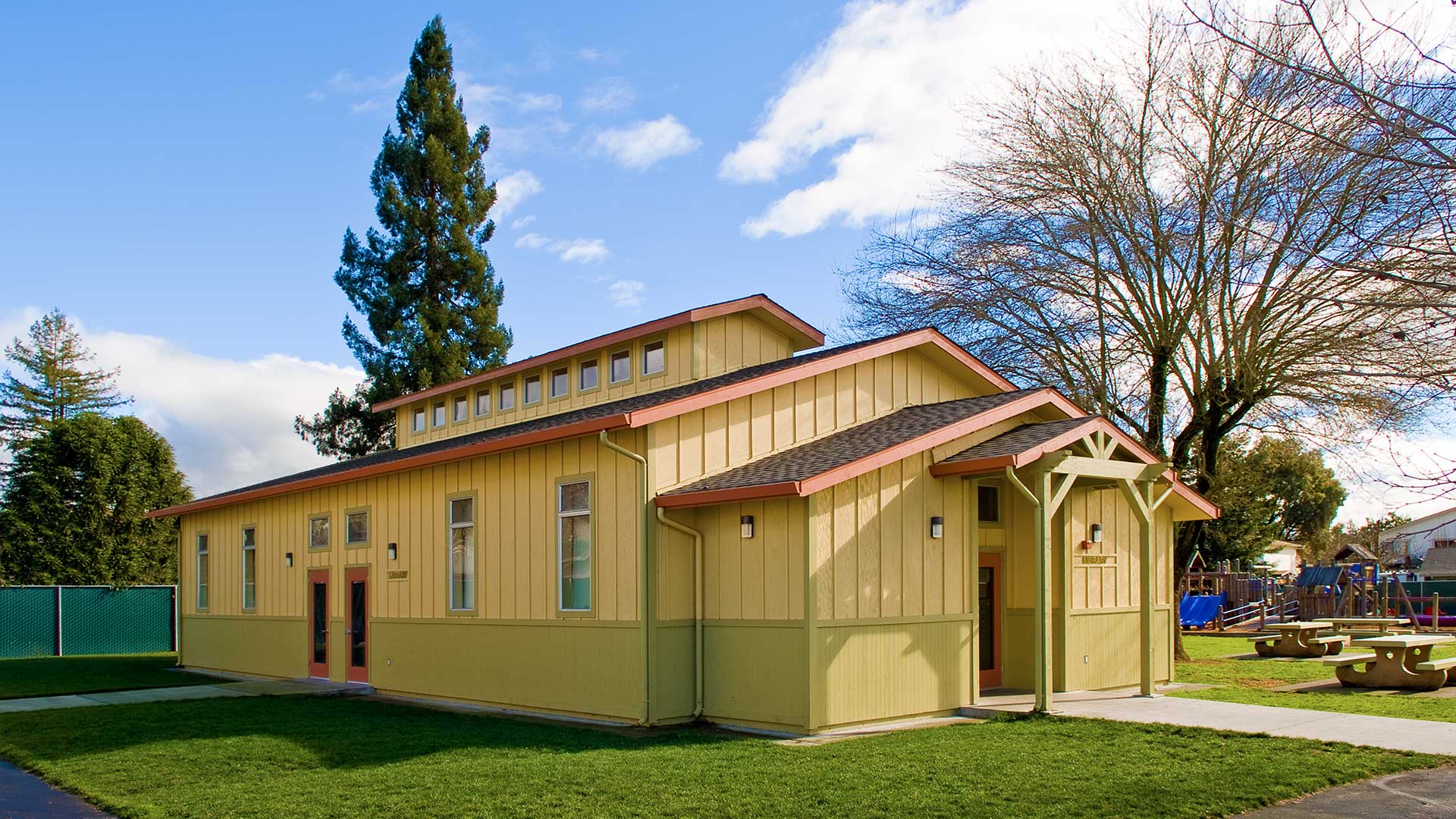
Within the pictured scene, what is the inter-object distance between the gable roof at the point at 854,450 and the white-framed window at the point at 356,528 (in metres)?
7.18

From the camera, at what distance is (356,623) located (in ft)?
59.4

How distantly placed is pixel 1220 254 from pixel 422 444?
45.6ft

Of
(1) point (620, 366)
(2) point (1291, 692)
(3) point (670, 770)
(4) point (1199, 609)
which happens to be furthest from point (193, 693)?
(4) point (1199, 609)

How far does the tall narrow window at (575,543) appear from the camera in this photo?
13.4 m

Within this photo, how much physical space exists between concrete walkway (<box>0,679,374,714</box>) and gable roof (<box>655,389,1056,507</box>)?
24.5ft

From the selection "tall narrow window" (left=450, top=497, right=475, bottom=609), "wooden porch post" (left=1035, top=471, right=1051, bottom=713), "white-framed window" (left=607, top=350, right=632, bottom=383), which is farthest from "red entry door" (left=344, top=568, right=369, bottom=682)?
"wooden porch post" (left=1035, top=471, right=1051, bottom=713)

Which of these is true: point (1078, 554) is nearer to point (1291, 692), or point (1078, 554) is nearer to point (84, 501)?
point (1291, 692)

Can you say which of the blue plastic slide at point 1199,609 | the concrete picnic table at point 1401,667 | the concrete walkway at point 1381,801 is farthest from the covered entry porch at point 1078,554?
the blue plastic slide at point 1199,609

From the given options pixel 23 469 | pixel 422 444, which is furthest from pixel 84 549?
pixel 422 444

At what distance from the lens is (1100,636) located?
50.3 ft

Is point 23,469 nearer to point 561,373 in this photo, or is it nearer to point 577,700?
point 561,373

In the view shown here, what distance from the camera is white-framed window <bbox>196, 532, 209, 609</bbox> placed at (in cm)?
2320

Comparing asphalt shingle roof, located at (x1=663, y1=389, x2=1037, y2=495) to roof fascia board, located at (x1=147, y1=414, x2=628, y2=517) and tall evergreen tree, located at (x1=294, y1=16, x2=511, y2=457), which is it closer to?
roof fascia board, located at (x1=147, y1=414, x2=628, y2=517)

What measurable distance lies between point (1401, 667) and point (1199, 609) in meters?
16.4
